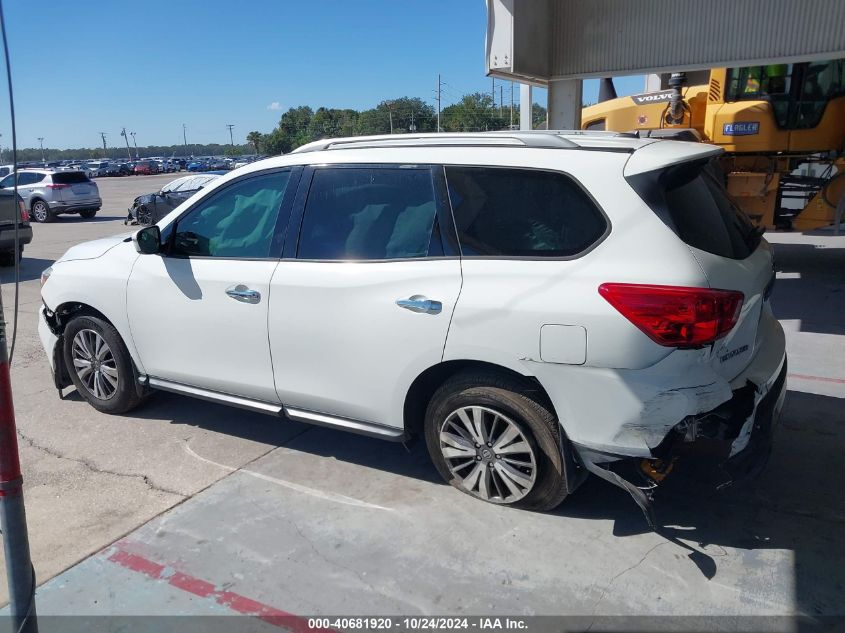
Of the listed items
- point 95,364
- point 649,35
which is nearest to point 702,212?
point 95,364

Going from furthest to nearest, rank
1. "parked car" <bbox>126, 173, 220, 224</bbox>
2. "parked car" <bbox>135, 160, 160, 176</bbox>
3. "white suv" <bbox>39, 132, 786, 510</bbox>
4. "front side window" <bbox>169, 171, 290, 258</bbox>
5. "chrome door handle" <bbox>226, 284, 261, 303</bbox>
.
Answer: "parked car" <bbox>135, 160, 160, 176</bbox>
"parked car" <bbox>126, 173, 220, 224</bbox>
"front side window" <bbox>169, 171, 290, 258</bbox>
"chrome door handle" <bbox>226, 284, 261, 303</bbox>
"white suv" <bbox>39, 132, 786, 510</bbox>

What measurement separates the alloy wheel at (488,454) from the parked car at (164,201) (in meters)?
16.8

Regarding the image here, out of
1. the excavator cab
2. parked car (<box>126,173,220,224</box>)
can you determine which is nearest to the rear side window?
the excavator cab

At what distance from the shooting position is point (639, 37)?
8047 millimetres

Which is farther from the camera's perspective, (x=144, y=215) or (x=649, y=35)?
(x=144, y=215)

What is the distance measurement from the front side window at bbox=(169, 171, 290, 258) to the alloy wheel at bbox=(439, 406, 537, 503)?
1.54 metres

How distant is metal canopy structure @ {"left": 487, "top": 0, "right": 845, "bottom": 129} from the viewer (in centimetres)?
721

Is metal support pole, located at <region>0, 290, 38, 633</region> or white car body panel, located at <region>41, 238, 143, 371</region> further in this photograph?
white car body panel, located at <region>41, 238, 143, 371</region>

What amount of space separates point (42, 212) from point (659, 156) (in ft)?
75.4

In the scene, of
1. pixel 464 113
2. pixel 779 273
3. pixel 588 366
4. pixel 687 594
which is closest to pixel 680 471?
pixel 687 594

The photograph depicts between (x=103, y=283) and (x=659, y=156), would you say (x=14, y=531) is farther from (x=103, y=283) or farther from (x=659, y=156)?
(x=659, y=156)

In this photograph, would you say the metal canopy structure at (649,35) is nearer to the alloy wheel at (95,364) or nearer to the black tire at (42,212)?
the alloy wheel at (95,364)

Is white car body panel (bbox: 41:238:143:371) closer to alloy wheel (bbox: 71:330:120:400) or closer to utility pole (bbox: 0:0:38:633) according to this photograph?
alloy wheel (bbox: 71:330:120:400)

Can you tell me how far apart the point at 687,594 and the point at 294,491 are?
2.12m
